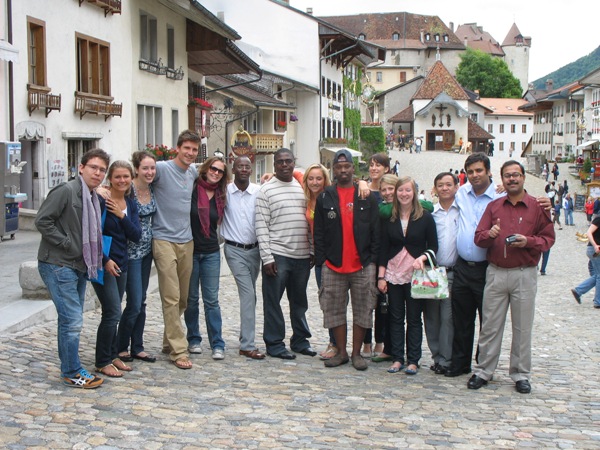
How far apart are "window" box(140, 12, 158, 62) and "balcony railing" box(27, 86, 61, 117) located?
4.99 metres

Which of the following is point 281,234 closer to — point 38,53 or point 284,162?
point 284,162

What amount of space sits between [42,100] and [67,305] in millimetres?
11041

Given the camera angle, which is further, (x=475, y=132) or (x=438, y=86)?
(x=438, y=86)

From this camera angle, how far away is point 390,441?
560 centimetres

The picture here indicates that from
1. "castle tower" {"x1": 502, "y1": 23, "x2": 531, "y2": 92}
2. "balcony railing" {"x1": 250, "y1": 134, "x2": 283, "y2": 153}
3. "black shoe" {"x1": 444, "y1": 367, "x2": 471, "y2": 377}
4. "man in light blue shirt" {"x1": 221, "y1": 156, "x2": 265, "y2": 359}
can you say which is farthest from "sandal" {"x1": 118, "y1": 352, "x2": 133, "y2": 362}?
"castle tower" {"x1": 502, "y1": 23, "x2": 531, "y2": 92}

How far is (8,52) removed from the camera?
14.6 m

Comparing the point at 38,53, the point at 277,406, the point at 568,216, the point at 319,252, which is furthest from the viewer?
the point at 568,216

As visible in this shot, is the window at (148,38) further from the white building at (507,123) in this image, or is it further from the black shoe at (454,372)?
the white building at (507,123)

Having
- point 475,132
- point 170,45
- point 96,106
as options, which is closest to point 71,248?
point 96,106

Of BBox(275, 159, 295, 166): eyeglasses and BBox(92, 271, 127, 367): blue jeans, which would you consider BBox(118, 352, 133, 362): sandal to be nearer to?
BBox(92, 271, 127, 367): blue jeans

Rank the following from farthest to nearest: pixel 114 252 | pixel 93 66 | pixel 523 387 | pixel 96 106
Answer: pixel 93 66 < pixel 96 106 < pixel 523 387 < pixel 114 252

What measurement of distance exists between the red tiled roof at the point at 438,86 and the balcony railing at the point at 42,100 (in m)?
82.8

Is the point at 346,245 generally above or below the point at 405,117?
below

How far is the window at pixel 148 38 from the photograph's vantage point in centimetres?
2138
